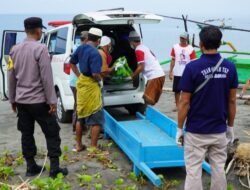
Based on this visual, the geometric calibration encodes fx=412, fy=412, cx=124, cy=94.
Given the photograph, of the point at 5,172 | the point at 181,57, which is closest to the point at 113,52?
the point at 181,57

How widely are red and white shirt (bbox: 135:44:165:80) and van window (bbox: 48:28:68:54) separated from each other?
131cm

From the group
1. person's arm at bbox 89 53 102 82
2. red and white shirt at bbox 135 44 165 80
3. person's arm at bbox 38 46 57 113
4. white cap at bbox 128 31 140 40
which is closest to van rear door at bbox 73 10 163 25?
white cap at bbox 128 31 140 40

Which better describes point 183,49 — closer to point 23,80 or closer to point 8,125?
point 8,125

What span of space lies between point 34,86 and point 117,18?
2.18 meters

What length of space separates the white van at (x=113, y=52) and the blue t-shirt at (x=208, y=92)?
9.40 feet

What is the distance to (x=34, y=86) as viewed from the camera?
14.7 ft

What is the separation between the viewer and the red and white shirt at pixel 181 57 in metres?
7.91

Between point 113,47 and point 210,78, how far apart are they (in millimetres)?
4347

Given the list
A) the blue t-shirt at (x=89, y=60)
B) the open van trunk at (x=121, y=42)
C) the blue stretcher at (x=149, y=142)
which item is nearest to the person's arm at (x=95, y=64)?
the blue t-shirt at (x=89, y=60)

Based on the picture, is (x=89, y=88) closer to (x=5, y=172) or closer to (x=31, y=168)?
(x=31, y=168)

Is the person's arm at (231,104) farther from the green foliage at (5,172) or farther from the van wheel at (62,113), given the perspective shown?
the van wheel at (62,113)

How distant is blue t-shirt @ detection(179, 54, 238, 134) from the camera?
136 inches

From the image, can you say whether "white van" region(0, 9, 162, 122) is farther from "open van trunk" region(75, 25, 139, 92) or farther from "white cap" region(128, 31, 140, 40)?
"white cap" region(128, 31, 140, 40)

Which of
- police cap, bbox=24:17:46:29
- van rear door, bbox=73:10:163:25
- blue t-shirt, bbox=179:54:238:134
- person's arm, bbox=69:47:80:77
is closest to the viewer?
blue t-shirt, bbox=179:54:238:134
